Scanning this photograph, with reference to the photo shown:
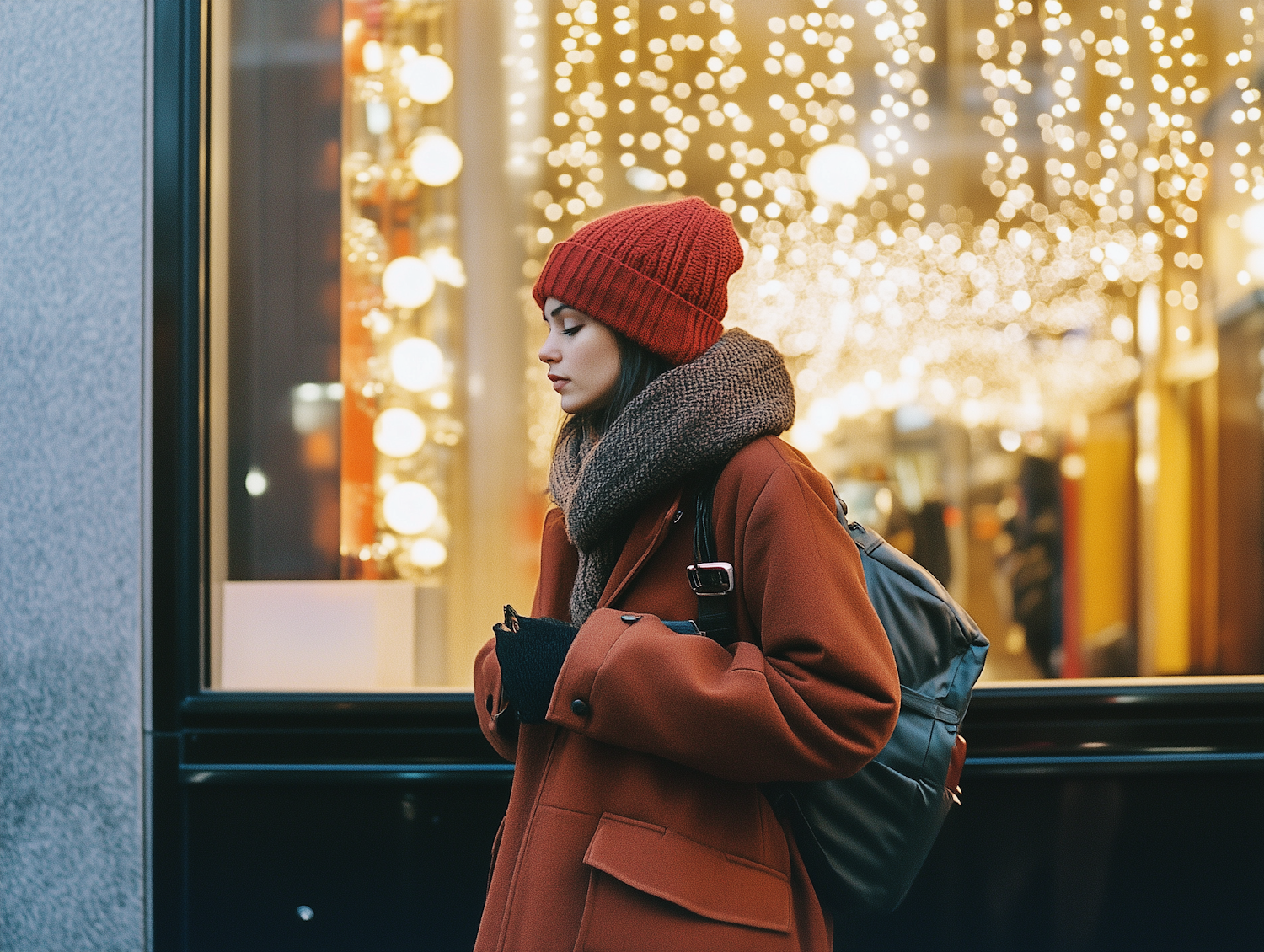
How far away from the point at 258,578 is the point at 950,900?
83.9 inches

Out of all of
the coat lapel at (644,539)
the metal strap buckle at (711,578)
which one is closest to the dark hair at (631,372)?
the coat lapel at (644,539)

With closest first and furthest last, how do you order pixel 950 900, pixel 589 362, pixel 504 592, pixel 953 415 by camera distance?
pixel 589 362
pixel 950 900
pixel 504 592
pixel 953 415

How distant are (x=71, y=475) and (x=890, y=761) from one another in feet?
7.71

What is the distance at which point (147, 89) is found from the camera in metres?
2.66

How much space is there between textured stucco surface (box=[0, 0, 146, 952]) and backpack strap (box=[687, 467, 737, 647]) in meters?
1.95

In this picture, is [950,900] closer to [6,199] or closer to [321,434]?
[321,434]

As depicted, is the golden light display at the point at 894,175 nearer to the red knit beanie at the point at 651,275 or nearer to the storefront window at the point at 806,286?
the storefront window at the point at 806,286

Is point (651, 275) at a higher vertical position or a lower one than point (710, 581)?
higher

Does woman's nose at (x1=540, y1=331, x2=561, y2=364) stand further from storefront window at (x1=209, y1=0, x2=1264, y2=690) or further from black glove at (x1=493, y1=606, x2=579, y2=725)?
storefront window at (x1=209, y1=0, x2=1264, y2=690)

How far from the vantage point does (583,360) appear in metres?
1.40

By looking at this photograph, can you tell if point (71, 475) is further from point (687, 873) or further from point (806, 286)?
point (806, 286)

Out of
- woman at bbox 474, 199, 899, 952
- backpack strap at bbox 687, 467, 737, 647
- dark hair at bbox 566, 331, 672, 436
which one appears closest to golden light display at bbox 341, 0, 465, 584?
woman at bbox 474, 199, 899, 952

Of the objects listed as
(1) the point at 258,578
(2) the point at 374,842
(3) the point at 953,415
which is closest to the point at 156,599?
(1) the point at 258,578

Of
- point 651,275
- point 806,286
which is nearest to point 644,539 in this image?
point 651,275
